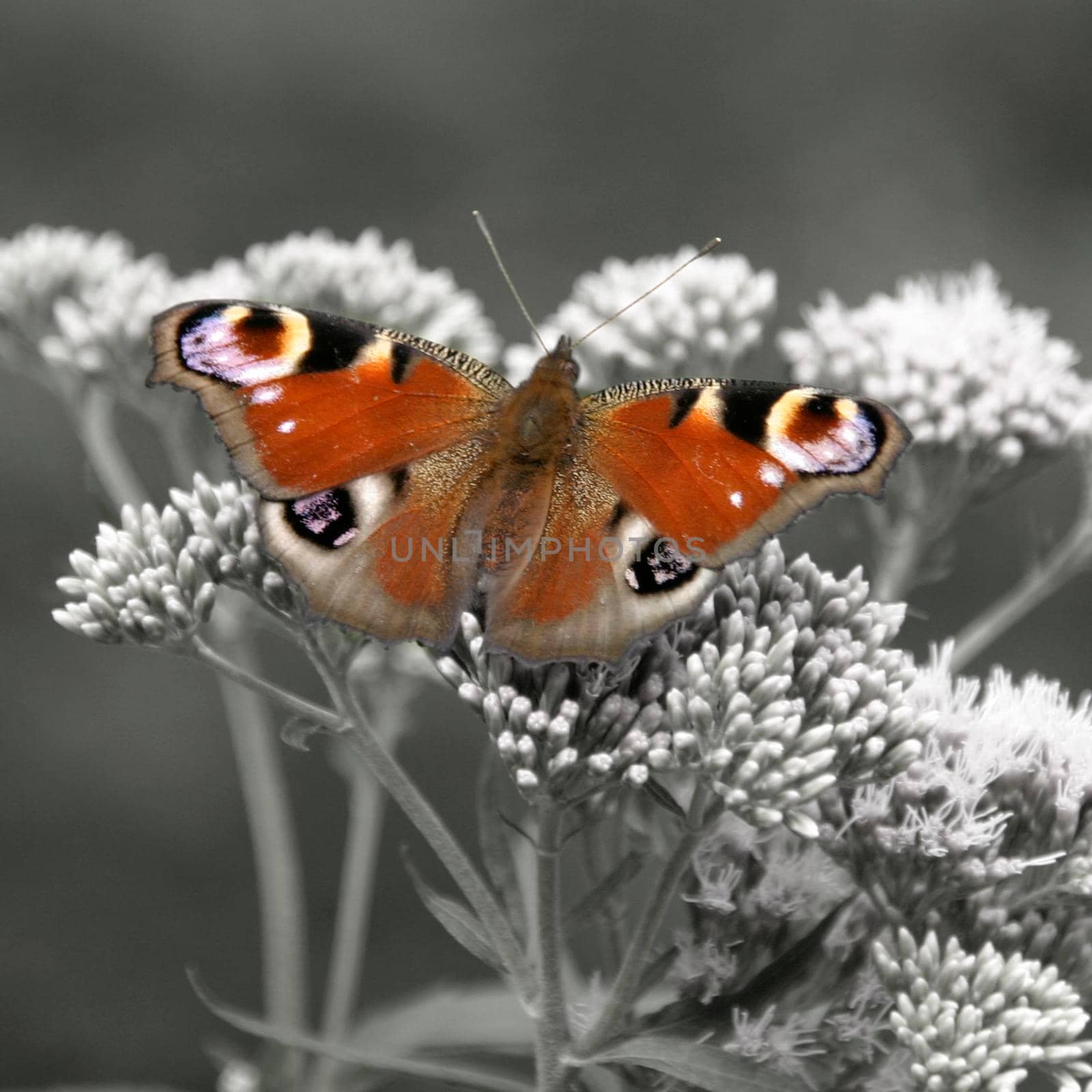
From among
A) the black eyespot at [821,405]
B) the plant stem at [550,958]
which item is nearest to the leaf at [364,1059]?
the plant stem at [550,958]

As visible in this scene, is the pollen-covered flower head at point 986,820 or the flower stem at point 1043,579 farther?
the flower stem at point 1043,579

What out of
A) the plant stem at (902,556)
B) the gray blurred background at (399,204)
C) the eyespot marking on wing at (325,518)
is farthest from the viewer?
the gray blurred background at (399,204)

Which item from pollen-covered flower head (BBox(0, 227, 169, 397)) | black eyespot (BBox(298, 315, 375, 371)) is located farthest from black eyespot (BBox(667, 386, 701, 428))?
pollen-covered flower head (BBox(0, 227, 169, 397))

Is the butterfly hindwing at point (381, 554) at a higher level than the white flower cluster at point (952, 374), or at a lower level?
lower

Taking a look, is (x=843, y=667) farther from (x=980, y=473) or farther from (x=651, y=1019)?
(x=980, y=473)

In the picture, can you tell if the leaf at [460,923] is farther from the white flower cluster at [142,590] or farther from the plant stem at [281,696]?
the white flower cluster at [142,590]

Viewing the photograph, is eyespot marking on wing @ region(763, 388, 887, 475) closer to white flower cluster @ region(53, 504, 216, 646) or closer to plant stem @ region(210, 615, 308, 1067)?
white flower cluster @ region(53, 504, 216, 646)
